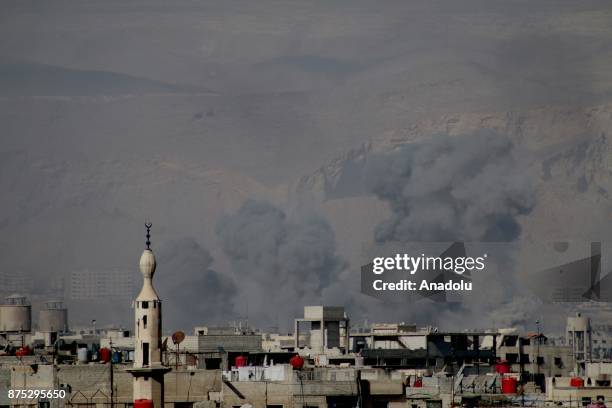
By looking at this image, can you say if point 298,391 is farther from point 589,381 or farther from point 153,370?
point 589,381

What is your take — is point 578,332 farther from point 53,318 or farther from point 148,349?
Result: point 148,349

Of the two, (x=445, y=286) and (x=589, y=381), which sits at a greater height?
(x=445, y=286)

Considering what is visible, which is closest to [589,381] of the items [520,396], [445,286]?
[520,396]

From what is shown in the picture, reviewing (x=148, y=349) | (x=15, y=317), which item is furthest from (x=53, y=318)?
(x=148, y=349)

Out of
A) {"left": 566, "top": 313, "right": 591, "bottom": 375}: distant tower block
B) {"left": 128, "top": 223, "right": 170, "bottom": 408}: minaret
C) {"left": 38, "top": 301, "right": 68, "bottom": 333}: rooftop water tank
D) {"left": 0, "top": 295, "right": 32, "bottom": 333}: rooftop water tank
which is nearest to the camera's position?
{"left": 128, "top": 223, "right": 170, "bottom": 408}: minaret

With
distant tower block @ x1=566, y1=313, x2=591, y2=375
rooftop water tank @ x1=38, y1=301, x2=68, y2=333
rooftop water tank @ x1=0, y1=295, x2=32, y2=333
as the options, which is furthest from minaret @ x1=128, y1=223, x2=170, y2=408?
rooftop water tank @ x1=38, y1=301, x2=68, y2=333

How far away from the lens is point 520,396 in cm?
6975

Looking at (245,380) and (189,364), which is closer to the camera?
(245,380)

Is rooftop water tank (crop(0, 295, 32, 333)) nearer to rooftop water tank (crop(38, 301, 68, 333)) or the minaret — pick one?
rooftop water tank (crop(38, 301, 68, 333))

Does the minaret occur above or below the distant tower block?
below

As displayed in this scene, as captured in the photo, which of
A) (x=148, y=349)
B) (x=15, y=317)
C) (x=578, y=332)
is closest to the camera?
(x=148, y=349)

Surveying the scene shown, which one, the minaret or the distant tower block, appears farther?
the distant tower block

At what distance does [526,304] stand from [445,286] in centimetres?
2286

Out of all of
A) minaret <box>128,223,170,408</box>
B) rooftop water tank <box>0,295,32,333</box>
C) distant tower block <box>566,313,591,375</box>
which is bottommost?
minaret <box>128,223,170,408</box>
